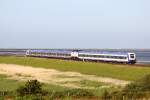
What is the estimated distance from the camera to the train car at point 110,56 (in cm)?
8532

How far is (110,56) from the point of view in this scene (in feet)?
299

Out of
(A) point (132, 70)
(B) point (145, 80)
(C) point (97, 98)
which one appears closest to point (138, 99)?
(C) point (97, 98)

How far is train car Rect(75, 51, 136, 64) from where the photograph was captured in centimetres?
8532

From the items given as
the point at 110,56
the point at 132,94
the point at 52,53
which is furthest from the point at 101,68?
the point at 132,94

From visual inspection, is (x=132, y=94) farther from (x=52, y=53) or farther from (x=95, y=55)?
(x=52, y=53)

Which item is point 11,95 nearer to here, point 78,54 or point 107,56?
point 107,56

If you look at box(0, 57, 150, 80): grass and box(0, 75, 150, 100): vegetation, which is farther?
box(0, 57, 150, 80): grass

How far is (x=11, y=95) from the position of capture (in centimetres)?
3644

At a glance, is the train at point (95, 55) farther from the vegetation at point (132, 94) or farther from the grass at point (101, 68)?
the vegetation at point (132, 94)

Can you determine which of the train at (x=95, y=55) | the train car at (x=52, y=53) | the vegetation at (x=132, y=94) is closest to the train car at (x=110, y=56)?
the train at (x=95, y=55)

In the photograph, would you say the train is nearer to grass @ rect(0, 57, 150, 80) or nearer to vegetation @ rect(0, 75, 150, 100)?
grass @ rect(0, 57, 150, 80)

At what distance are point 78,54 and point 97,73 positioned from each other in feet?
105

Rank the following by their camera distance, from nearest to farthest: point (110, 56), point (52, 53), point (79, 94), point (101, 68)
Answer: point (79, 94), point (101, 68), point (110, 56), point (52, 53)

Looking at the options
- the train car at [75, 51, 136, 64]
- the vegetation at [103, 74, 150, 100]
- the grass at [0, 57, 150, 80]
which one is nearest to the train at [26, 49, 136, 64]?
the train car at [75, 51, 136, 64]
